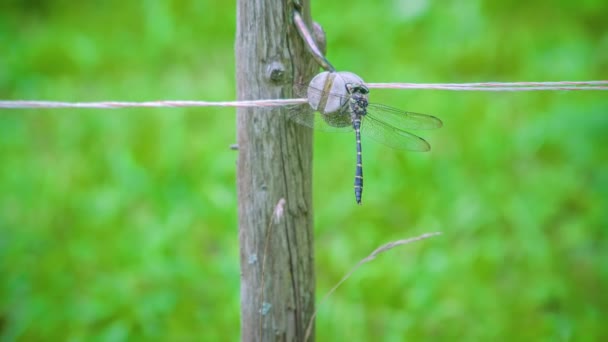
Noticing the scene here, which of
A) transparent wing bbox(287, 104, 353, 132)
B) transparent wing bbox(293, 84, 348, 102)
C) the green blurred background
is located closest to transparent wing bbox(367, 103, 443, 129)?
transparent wing bbox(287, 104, 353, 132)

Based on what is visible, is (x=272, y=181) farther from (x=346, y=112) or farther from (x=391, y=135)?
(x=391, y=135)

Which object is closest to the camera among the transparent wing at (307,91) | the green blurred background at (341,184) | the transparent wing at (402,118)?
the transparent wing at (307,91)

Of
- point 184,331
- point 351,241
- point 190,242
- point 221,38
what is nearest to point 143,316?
point 184,331

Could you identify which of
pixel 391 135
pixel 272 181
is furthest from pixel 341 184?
pixel 272 181

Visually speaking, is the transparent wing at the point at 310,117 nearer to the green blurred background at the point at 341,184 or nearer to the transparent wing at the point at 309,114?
the transparent wing at the point at 309,114

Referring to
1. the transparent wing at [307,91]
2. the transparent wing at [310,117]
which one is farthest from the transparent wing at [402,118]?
the transparent wing at [307,91]

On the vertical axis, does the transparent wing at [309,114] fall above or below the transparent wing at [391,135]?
above
